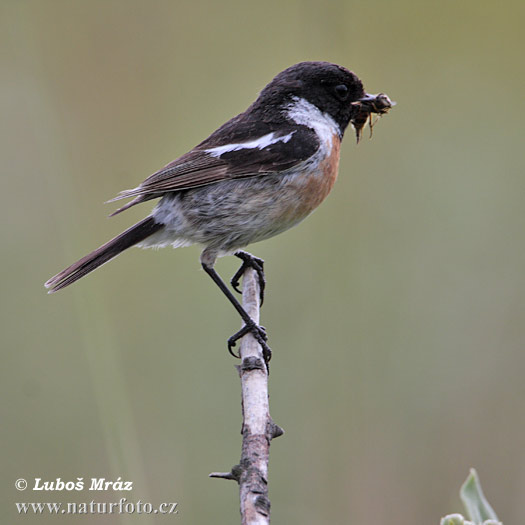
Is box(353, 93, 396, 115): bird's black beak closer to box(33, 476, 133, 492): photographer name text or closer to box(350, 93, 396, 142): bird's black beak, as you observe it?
box(350, 93, 396, 142): bird's black beak

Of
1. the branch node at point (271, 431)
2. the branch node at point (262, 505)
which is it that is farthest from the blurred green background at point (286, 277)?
the branch node at point (262, 505)

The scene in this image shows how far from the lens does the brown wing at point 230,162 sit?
3172mm

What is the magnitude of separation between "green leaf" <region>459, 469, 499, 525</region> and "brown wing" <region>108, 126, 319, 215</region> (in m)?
1.96

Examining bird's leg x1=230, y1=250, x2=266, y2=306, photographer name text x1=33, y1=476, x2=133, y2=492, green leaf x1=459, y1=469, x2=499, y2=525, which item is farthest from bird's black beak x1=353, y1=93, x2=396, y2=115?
green leaf x1=459, y1=469, x2=499, y2=525

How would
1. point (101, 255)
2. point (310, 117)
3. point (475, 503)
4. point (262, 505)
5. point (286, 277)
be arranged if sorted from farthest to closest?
point (286, 277) → point (310, 117) → point (101, 255) → point (262, 505) → point (475, 503)

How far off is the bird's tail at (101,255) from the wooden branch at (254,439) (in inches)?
28.0

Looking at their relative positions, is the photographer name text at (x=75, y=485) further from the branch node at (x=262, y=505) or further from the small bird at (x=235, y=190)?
the branch node at (x=262, y=505)

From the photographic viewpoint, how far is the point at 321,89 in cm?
350

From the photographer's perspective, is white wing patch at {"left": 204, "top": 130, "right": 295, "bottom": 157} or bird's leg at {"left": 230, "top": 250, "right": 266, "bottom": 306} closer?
white wing patch at {"left": 204, "top": 130, "right": 295, "bottom": 157}

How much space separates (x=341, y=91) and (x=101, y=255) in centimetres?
146

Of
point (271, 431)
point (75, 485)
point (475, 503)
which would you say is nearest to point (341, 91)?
point (271, 431)

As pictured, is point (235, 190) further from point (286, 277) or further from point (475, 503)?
point (475, 503)

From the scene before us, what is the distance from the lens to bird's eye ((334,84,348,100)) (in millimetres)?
3496

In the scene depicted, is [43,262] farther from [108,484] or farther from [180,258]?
[108,484]
